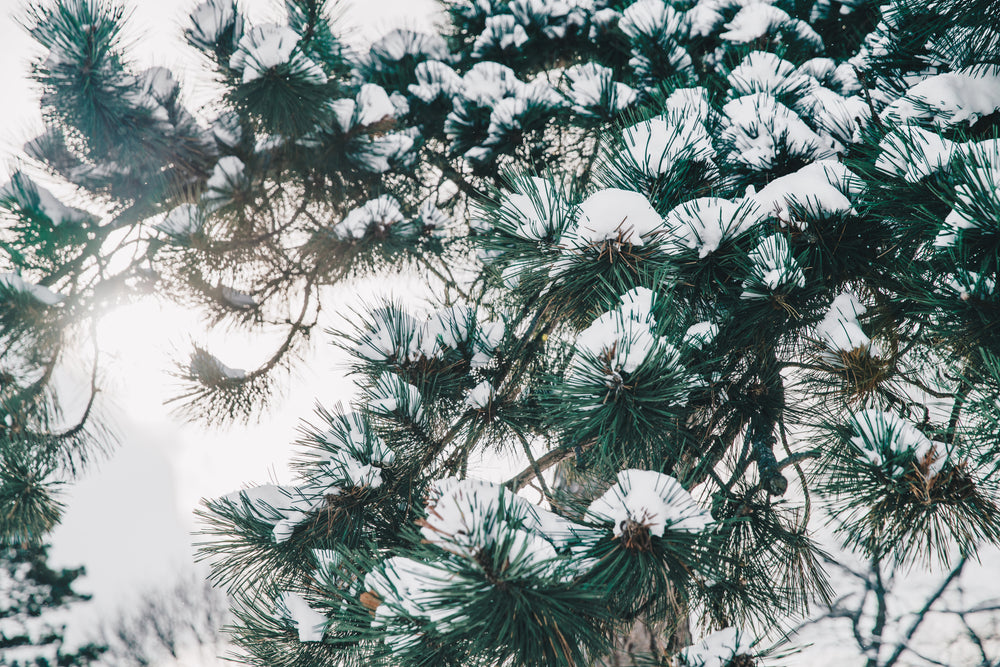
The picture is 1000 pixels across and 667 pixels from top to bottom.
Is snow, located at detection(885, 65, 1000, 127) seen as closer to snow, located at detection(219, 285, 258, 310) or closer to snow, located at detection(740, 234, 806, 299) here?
snow, located at detection(740, 234, 806, 299)

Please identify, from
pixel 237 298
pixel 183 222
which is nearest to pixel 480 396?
pixel 183 222

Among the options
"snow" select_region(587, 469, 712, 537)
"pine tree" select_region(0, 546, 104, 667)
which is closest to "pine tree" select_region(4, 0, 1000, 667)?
"snow" select_region(587, 469, 712, 537)

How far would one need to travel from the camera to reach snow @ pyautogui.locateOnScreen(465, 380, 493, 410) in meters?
1.24

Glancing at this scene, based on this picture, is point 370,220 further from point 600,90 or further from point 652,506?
point 652,506

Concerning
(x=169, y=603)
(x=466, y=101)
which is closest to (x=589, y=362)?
(x=466, y=101)

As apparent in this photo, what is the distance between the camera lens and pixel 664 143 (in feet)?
3.41

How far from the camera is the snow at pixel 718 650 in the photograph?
3.40 ft

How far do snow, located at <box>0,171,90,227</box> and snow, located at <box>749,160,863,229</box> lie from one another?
79.5 inches

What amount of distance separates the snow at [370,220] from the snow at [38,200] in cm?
83

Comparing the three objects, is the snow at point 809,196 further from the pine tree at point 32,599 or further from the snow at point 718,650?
the pine tree at point 32,599

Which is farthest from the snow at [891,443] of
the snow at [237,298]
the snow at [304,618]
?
the snow at [237,298]

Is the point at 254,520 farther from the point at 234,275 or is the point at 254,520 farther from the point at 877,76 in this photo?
the point at 877,76

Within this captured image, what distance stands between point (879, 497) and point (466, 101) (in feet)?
5.48

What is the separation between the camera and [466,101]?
1948 mm
